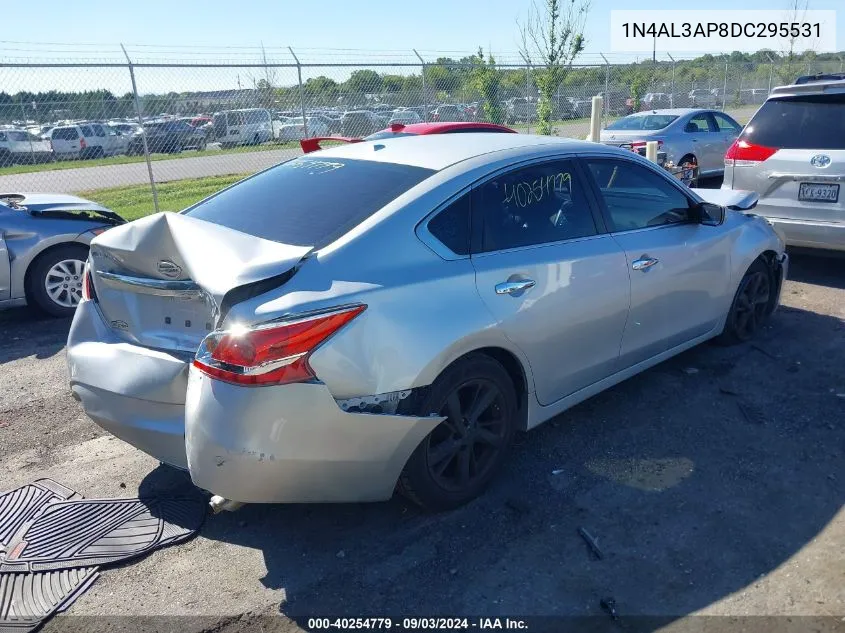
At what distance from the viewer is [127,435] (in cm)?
321

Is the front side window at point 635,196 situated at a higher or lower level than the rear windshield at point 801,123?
lower

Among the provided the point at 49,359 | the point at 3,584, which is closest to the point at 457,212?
the point at 3,584

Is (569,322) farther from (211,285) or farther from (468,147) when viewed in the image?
(211,285)

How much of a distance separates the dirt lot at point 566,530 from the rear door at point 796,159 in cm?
261

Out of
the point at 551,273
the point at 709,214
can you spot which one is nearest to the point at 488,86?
the point at 709,214

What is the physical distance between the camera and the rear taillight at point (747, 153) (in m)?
6.90

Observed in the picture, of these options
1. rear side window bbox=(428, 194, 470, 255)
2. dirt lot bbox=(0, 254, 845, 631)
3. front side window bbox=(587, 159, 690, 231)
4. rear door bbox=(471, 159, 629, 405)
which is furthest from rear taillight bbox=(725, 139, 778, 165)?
rear side window bbox=(428, 194, 470, 255)

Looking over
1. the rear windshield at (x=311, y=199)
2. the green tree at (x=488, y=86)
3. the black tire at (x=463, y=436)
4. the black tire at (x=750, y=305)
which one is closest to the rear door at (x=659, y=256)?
the black tire at (x=750, y=305)

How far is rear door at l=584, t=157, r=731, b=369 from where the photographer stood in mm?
4070

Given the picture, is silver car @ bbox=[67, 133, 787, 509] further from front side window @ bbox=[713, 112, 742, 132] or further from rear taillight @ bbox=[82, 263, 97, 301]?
front side window @ bbox=[713, 112, 742, 132]

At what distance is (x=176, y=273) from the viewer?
3070mm

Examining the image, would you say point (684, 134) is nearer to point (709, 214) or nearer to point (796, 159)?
point (796, 159)

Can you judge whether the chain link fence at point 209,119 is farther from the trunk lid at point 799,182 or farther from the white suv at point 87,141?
the trunk lid at point 799,182

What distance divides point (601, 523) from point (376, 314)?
4.77ft
